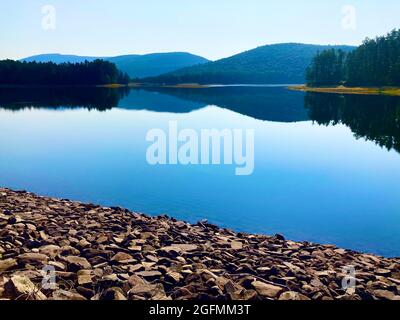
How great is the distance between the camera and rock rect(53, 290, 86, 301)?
434 inches

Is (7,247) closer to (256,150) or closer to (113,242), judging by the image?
(113,242)

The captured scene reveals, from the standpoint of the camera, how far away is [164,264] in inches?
544

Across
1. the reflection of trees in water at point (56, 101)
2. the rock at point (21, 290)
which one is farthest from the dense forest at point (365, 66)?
the rock at point (21, 290)

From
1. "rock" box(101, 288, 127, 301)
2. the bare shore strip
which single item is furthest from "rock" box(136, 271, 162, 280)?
the bare shore strip

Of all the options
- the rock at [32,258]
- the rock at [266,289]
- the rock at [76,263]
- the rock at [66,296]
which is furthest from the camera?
the rock at [32,258]

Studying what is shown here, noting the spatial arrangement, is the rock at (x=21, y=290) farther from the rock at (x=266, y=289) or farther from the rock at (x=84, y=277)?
the rock at (x=266, y=289)

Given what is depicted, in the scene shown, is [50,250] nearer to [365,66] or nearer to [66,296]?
[66,296]

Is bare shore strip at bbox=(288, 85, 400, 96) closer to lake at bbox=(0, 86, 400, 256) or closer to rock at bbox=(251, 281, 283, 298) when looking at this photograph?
lake at bbox=(0, 86, 400, 256)

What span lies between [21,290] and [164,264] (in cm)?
458

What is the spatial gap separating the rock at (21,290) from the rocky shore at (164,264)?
0.03m

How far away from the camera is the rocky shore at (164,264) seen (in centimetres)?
1177
